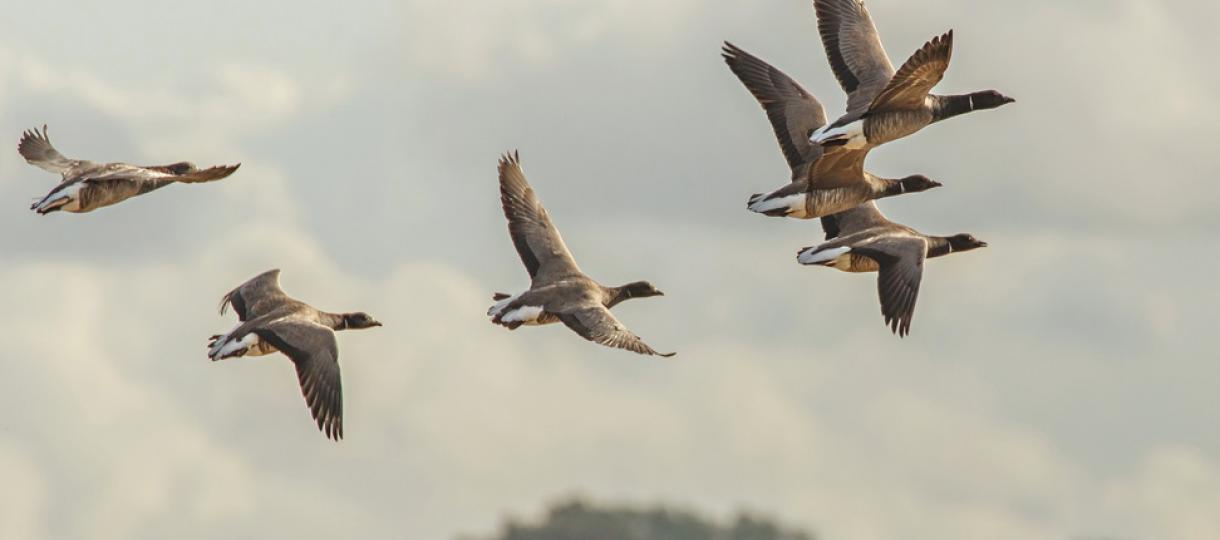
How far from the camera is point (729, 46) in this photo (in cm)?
4006

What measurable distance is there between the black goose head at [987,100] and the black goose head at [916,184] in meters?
2.12

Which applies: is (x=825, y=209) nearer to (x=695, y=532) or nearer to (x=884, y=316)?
(x=884, y=316)

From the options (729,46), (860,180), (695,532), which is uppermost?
(729,46)

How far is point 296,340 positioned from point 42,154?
20.7 feet

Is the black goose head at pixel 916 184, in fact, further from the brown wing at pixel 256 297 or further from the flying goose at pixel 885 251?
the brown wing at pixel 256 297

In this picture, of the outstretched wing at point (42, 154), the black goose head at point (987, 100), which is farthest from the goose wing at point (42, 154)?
the black goose head at point (987, 100)

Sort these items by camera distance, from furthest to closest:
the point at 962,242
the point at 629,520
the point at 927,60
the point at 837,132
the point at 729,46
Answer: the point at 629,520 < the point at 729,46 < the point at 962,242 < the point at 837,132 < the point at 927,60

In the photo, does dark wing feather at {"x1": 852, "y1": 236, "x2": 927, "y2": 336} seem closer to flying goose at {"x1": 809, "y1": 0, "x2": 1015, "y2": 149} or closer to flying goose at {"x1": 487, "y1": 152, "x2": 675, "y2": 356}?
flying goose at {"x1": 809, "y1": 0, "x2": 1015, "y2": 149}

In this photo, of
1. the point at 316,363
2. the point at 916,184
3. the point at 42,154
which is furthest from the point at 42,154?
the point at 916,184

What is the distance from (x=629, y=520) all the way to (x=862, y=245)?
80801 millimetres

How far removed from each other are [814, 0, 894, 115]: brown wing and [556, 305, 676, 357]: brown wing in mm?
4600

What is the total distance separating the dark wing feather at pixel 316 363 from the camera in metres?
33.7

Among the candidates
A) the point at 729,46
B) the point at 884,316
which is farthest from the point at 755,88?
the point at 884,316

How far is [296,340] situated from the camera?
3453 cm
